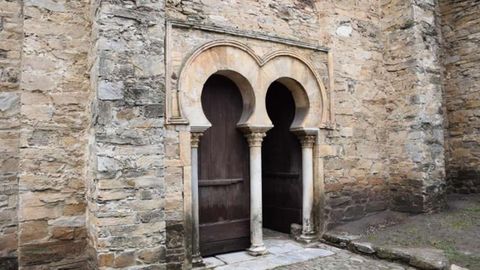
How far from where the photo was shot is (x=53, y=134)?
382 cm

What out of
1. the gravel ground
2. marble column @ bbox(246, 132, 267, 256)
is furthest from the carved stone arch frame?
the gravel ground

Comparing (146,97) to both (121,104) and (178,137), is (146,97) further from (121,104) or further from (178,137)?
(178,137)

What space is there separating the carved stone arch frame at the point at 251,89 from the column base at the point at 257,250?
0.87 meters

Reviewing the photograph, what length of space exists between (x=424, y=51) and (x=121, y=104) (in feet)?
15.8

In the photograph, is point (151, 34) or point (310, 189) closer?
point (151, 34)

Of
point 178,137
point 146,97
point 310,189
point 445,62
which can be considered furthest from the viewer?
point 445,62

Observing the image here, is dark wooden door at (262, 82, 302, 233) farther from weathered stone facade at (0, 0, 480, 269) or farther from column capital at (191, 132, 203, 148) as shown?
column capital at (191, 132, 203, 148)

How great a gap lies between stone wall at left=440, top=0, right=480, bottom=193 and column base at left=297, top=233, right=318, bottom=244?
3373mm

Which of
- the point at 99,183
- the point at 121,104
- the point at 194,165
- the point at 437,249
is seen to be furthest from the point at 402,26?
the point at 99,183

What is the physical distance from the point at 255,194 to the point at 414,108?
293cm

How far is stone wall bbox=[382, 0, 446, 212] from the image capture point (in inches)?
234

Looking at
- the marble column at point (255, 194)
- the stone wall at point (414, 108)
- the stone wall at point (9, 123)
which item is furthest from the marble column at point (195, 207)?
the stone wall at point (414, 108)

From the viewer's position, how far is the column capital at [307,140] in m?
5.42

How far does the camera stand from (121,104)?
3.58 meters
